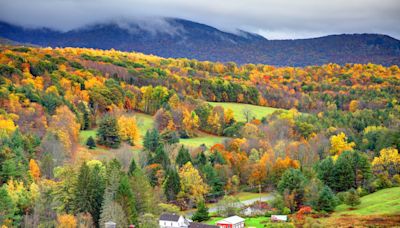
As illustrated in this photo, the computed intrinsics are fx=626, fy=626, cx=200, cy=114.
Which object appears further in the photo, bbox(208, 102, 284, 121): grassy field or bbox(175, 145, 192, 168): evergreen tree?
bbox(208, 102, 284, 121): grassy field

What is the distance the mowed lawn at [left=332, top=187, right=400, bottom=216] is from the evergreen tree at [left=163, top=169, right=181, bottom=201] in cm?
1798

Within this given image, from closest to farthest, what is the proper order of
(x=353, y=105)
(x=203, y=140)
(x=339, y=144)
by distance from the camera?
1. (x=339, y=144)
2. (x=203, y=140)
3. (x=353, y=105)

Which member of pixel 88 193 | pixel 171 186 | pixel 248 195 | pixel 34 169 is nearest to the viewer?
pixel 88 193

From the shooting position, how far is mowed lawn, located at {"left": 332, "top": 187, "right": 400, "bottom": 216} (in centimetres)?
6156

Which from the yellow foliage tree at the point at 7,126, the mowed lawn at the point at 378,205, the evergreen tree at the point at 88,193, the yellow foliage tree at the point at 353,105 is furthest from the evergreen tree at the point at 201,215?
the yellow foliage tree at the point at 353,105

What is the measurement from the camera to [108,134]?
294 feet

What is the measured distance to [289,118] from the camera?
363ft

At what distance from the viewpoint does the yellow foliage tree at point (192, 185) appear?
71938mm

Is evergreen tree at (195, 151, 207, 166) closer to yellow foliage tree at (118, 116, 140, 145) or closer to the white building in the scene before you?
yellow foliage tree at (118, 116, 140, 145)

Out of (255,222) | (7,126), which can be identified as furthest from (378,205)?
(7,126)

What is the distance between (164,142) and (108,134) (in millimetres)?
8136

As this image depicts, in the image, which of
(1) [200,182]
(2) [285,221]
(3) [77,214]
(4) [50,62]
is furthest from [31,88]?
(2) [285,221]

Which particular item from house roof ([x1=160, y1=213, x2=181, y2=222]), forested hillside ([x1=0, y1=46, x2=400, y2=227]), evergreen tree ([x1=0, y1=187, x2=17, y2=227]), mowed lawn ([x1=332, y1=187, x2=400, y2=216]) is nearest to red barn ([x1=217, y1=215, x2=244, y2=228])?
house roof ([x1=160, y1=213, x2=181, y2=222])

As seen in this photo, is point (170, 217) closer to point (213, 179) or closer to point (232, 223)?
point (232, 223)
